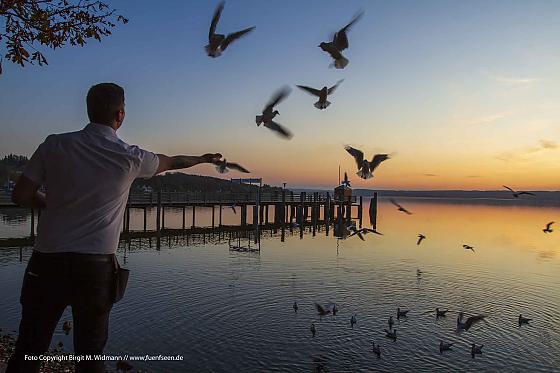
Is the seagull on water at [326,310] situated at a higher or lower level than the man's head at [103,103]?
lower

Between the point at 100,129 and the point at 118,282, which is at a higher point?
the point at 100,129

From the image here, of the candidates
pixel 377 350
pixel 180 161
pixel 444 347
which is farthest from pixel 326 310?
pixel 180 161

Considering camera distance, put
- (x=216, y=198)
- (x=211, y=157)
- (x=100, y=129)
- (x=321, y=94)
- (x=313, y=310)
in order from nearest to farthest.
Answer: (x=100, y=129) → (x=211, y=157) → (x=321, y=94) → (x=313, y=310) → (x=216, y=198)

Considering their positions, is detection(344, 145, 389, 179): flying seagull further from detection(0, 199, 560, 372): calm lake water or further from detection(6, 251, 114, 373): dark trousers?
detection(6, 251, 114, 373): dark trousers

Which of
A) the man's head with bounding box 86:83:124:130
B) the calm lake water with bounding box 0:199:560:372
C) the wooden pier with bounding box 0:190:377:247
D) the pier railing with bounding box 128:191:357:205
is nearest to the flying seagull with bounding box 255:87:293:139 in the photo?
the man's head with bounding box 86:83:124:130

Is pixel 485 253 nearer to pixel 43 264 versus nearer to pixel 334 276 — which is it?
pixel 334 276

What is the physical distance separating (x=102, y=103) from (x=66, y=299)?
1.33m

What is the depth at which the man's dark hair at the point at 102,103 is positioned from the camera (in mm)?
3260

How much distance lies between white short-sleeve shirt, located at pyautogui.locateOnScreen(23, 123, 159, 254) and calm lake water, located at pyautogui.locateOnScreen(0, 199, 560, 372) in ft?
35.4

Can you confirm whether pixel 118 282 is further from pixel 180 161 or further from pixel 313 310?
pixel 313 310

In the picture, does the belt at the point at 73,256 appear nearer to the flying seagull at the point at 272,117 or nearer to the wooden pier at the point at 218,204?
the flying seagull at the point at 272,117

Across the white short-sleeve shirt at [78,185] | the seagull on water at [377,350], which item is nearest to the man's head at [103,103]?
the white short-sleeve shirt at [78,185]

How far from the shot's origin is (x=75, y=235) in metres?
3.08

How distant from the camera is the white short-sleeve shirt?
3.06 metres
